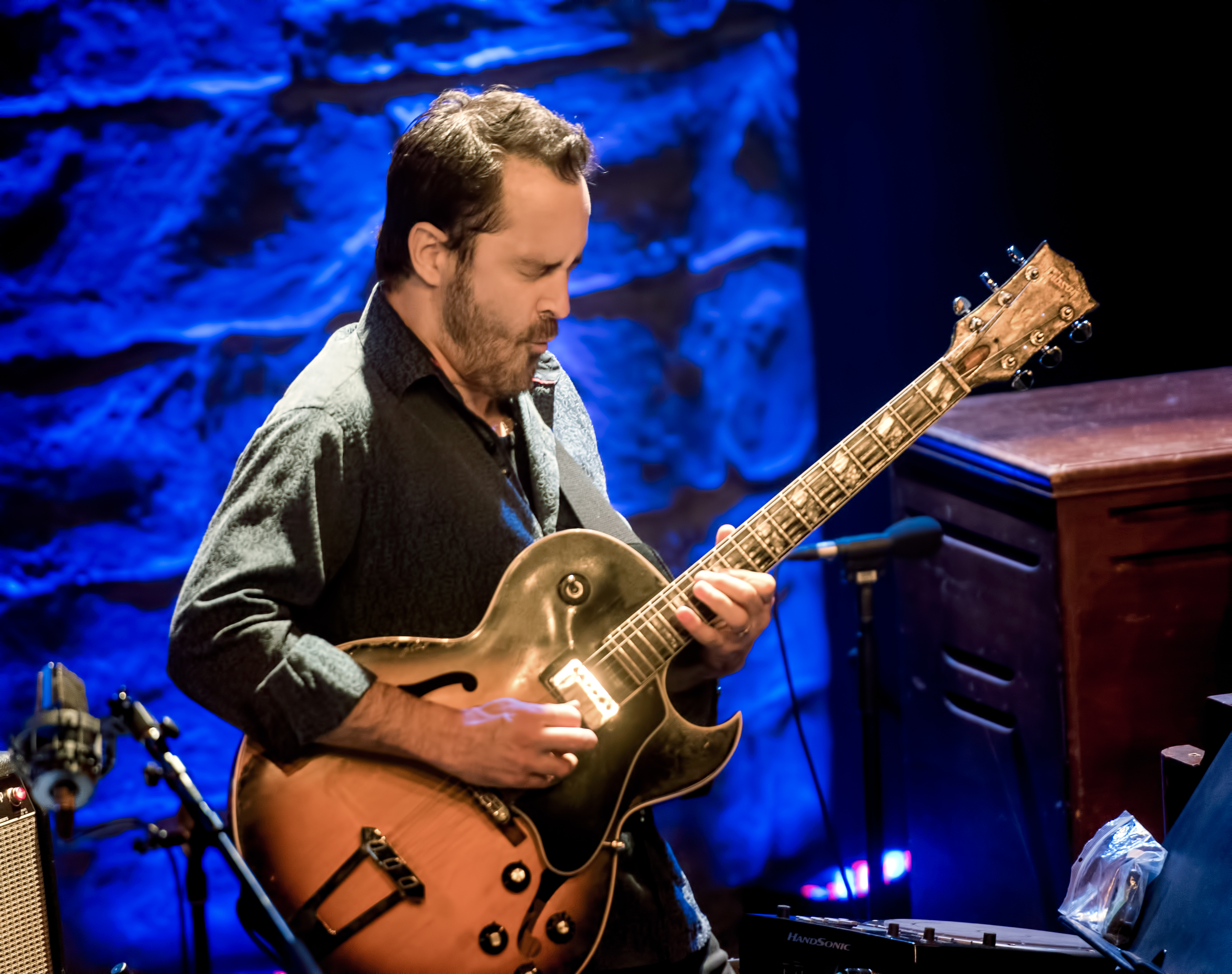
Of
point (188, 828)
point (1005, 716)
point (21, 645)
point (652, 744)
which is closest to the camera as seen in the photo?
point (188, 828)

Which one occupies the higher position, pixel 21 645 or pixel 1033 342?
pixel 1033 342

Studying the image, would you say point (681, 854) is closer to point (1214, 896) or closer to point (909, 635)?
point (909, 635)

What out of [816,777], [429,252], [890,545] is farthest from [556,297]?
[816,777]

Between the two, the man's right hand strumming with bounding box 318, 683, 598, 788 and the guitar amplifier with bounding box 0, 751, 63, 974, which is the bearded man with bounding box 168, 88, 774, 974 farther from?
the guitar amplifier with bounding box 0, 751, 63, 974

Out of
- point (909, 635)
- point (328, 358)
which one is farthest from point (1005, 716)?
point (328, 358)

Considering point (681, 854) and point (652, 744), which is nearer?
point (652, 744)

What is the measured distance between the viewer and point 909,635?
2.78 m

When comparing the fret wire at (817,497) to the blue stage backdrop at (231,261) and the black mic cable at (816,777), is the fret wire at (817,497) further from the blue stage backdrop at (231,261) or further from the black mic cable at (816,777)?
the blue stage backdrop at (231,261)

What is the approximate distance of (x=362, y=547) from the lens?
173cm

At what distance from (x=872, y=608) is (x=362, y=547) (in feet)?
3.91

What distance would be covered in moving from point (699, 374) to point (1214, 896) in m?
1.80

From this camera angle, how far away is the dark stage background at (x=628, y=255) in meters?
2.68

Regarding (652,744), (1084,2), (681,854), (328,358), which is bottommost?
(681,854)

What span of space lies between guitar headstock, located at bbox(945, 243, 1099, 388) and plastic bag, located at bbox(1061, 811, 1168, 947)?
2.56ft
